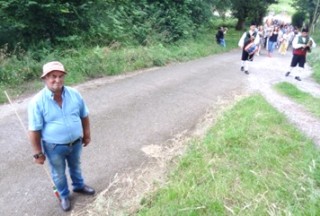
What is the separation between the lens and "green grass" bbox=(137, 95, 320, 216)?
3861 mm

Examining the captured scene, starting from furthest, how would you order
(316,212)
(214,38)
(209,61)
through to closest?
1. (214,38)
2. (209,61)
3. (316,212)

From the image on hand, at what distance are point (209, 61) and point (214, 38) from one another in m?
7.65

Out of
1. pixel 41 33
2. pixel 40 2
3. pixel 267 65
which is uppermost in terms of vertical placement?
pixel 40 2

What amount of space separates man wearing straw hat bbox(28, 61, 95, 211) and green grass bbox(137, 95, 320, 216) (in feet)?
3.71

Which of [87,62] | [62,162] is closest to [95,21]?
[87,62]

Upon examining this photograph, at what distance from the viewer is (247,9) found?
30.5m

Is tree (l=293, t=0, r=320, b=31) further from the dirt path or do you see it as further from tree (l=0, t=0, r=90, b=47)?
tree (l=0, t=0, r=90, b=47)

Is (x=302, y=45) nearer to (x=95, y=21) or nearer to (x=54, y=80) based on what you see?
(x=95, y=21)

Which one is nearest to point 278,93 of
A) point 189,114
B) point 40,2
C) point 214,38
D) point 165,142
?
point 189,114

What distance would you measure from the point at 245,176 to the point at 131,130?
270 centimetres

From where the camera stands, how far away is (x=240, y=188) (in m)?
4.21

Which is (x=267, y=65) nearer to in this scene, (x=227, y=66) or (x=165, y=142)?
(x=227, y=66)

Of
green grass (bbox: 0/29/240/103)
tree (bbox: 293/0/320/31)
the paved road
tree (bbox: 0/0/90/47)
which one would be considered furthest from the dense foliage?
tree (bbox: 293/0/320/31)

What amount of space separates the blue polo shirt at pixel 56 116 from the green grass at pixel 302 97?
5737 mm
